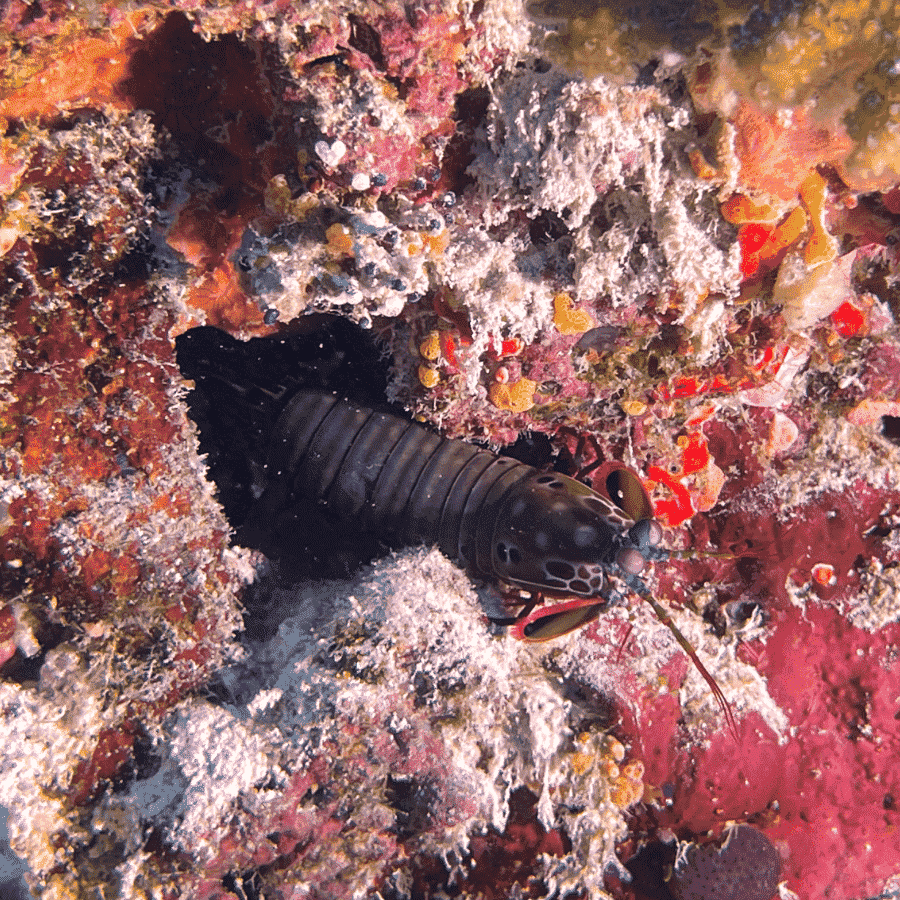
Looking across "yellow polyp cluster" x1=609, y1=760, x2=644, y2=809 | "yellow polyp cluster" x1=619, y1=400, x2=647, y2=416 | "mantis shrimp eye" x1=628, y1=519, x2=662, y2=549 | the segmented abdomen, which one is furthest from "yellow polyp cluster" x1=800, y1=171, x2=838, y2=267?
"yellow polyp cluster" x1=609, y1=760, x2=644, y2=809

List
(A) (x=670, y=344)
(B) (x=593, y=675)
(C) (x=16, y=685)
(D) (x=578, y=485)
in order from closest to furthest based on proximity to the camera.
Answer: (C) (x=16, y=685) < (A) (x=670, y=344) < (B) (x=593, y=675) < (D) (x=578, y=485)

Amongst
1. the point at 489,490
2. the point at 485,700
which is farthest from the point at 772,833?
the point at 489,490

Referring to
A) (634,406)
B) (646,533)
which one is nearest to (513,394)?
(634,406)

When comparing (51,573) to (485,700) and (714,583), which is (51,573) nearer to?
(485,700)

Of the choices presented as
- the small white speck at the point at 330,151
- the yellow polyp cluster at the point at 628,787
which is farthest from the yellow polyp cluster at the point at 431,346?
the yellow polyp cluster at the point at 628,787

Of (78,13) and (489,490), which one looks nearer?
(78,13)

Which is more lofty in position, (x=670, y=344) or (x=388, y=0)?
(x=388, y=0)

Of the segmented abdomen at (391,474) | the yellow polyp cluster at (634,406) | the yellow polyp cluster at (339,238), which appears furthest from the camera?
the segmented abdomen at (391,474)

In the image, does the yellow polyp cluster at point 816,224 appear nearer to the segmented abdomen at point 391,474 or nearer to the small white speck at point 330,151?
the small white speck at point 330,151
